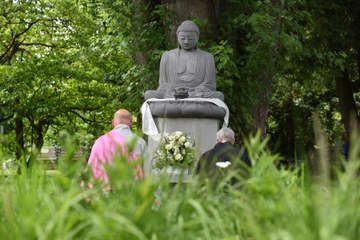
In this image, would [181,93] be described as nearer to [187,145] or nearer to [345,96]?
[187,145]

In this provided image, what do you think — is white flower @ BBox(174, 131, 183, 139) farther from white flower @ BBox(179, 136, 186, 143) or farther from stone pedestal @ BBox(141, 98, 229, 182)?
stone pedestal @ BBox(141, 98, 229, 182)

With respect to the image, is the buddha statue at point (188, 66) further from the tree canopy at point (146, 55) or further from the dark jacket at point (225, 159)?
the dark jacket at point (225, 159)

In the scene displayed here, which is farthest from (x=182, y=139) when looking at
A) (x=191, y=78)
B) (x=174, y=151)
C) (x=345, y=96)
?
(x=345, y=96)

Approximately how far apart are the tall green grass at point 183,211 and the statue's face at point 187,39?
959 cm

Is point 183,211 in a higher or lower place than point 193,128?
lower

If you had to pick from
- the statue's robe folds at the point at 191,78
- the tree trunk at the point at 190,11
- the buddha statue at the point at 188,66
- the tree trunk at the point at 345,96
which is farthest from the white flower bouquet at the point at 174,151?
the tree trunk at the point at 345,96

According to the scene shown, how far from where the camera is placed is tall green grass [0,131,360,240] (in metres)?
3.15

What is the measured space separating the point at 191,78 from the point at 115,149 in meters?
9.48

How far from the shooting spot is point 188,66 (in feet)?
44.6

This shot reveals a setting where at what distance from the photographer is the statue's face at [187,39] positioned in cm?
1355

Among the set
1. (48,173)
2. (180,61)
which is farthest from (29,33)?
(48,173)

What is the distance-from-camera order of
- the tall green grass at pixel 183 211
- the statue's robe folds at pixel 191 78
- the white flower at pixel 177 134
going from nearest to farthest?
the tall green grass at pixel 183 211, the white flower at pixel 177 134, the statue's robe folds at pixel 191 78

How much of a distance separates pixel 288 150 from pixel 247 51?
13.7 m

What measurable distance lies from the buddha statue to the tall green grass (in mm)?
9411
